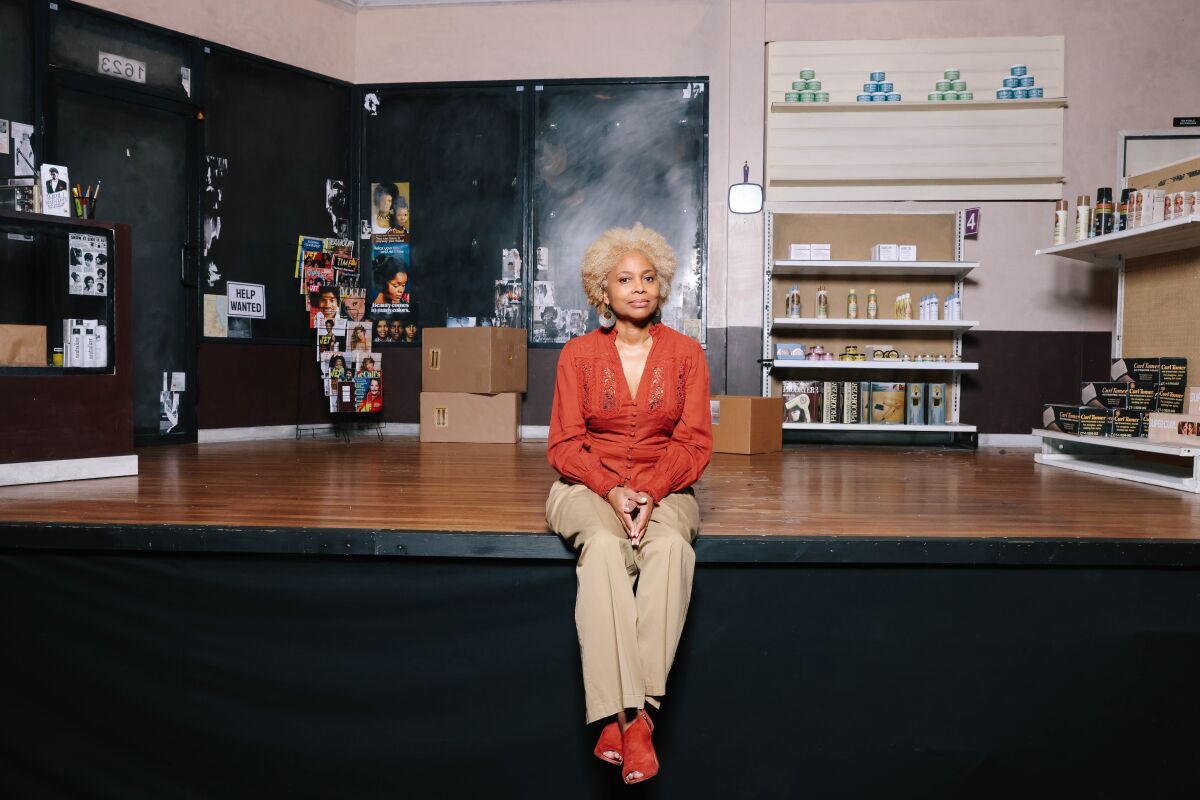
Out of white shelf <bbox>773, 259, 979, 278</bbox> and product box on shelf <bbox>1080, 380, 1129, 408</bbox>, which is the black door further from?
product box on shelf <bbox>1080, 380, 1129, 408</bbox>

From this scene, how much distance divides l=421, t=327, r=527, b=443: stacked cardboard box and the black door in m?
1.65

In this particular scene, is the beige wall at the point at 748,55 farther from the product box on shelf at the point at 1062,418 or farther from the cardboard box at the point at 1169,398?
the cardboard box at the point at 1169,398

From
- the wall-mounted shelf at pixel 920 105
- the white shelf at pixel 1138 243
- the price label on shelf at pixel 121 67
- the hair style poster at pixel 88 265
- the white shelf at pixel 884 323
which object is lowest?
the white shelf at pixel 884 323

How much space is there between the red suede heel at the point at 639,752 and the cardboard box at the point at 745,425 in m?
3.46

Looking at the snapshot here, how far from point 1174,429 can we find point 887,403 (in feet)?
7.48

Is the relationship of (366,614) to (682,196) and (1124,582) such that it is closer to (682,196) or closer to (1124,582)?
(1124,582)

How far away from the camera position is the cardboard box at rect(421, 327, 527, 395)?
19.2 feet

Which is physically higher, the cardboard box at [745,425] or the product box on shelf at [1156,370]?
the product box on shelf at [1156,370]

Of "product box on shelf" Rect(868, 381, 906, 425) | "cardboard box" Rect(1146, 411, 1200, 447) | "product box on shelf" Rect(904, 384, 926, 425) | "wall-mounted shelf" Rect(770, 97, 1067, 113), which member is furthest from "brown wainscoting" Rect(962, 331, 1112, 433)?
"cardboard box" Rect(1146, 411, 1200, 447)

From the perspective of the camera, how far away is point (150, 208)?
17.2 feet

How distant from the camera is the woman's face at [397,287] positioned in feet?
21.6

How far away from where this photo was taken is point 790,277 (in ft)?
20.4

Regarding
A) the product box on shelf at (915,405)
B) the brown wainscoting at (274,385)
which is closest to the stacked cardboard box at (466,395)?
the brown wainscoting at (274,385)

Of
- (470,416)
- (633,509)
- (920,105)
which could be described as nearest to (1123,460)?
(920,105)
